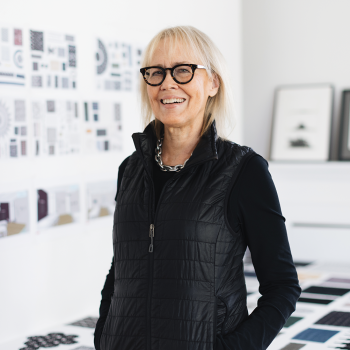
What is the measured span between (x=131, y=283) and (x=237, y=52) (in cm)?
430

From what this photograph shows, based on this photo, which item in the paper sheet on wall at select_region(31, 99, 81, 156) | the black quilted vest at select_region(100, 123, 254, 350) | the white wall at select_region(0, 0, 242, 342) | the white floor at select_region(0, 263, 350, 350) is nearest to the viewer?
the black quilted vest at select_region(100, 123, 254, 350)

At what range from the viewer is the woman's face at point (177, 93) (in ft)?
4.76

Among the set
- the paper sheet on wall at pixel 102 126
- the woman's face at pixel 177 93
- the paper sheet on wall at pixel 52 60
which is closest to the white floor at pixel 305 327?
the paper sheet on wall at pixel 102 126

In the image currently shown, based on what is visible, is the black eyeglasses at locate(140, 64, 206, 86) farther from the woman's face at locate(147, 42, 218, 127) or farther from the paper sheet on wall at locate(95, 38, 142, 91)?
the paper sheet on wall at locate(95, 38, 142, 91)

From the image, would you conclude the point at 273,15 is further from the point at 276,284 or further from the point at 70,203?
the point at 276,284

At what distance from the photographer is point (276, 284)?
1342mm

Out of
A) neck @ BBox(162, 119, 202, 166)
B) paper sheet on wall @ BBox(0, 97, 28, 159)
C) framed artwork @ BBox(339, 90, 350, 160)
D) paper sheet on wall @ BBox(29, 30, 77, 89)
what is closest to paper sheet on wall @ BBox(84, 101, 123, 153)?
paper sheet on wall @ BBox(29, 30, 77, 89)

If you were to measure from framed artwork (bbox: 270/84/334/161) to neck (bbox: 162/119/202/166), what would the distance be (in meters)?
3.69

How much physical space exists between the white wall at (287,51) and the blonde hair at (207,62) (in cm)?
371

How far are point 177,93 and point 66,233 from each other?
207 centimetres

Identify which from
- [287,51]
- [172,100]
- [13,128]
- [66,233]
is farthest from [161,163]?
[287,51]

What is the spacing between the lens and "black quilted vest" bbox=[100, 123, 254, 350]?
132 centimetres

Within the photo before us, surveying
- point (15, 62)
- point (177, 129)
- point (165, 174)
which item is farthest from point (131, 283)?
point (15, 62)

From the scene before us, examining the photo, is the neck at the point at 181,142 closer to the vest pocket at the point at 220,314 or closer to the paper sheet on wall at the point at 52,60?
the vest pocket at the point at 220,314
